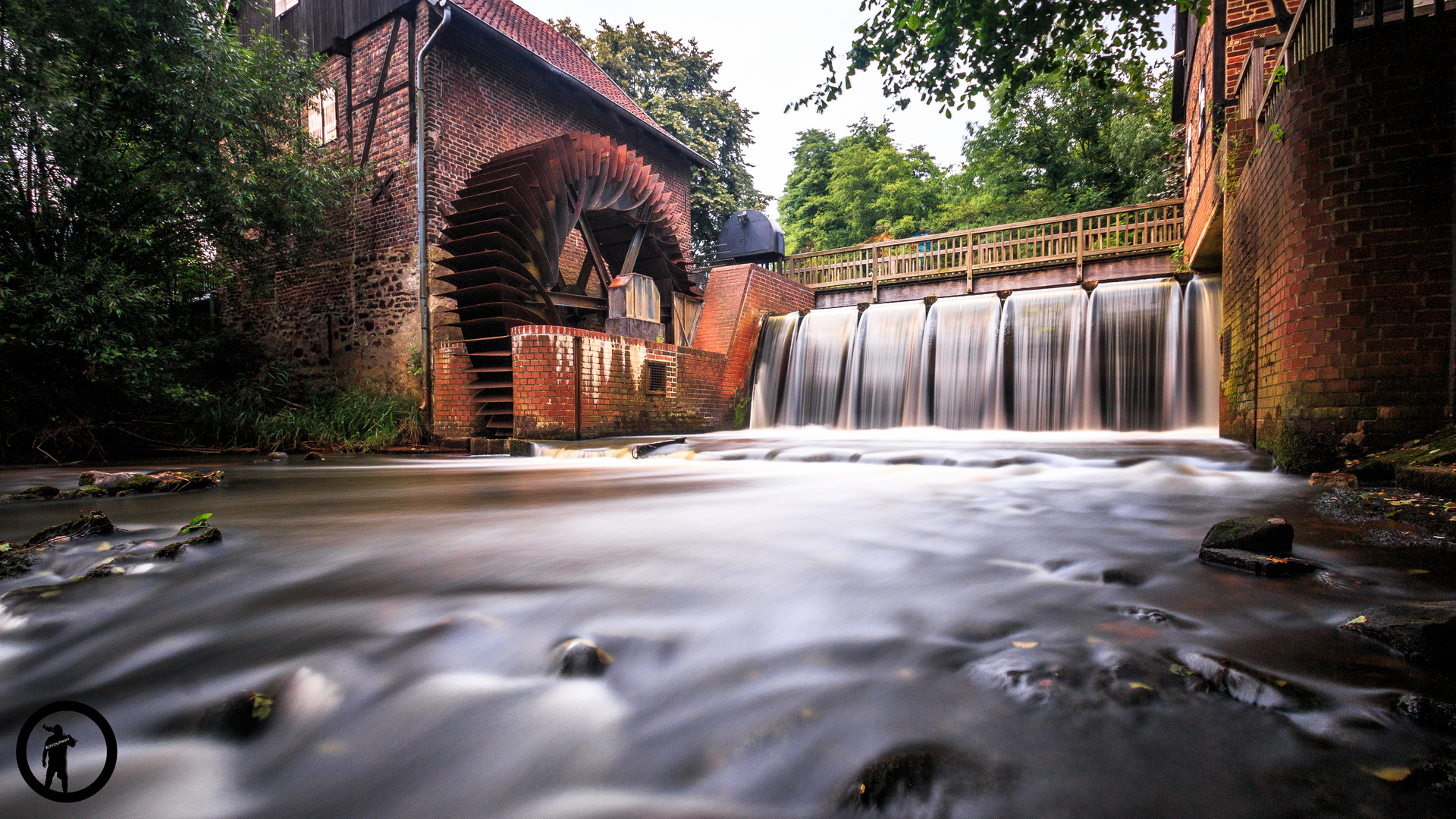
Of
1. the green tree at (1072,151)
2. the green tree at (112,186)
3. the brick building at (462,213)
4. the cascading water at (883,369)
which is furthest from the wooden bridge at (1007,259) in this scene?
the green tree at (112,186)

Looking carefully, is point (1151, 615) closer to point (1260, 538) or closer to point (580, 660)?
point (1260, 538)

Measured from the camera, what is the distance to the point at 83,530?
8.80ft

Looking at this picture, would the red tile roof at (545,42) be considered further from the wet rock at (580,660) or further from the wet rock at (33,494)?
the wet rock at (580,660)

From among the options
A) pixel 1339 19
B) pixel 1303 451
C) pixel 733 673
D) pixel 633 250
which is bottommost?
pixel 733 673

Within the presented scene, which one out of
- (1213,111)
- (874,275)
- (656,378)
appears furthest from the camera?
(874,275)

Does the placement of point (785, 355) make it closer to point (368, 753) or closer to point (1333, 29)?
point (1333, 29)

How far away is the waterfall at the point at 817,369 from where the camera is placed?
12.2 m

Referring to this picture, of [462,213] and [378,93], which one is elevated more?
[378,93]

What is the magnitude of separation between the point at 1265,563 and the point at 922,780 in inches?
69.6

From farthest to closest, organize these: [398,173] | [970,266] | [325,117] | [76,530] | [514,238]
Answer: [970,266] < [325,117] < [398,173] < [514,238] < [76,530]

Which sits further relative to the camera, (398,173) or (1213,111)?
(398,173)

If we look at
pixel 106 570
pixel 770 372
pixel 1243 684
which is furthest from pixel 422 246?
pixel 1243 684

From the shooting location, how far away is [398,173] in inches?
410

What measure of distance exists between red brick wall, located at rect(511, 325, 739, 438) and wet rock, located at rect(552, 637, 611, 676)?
270 inches
